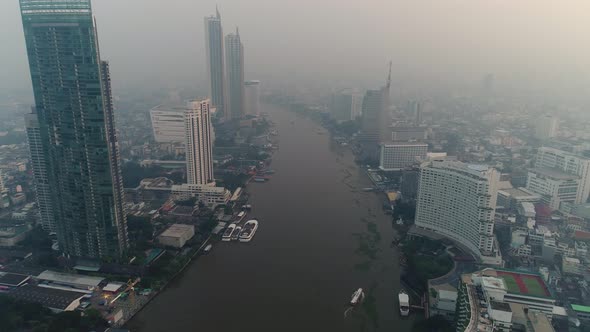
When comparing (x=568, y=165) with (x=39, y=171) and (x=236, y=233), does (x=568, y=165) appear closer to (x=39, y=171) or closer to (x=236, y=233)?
(x=236, y=233)

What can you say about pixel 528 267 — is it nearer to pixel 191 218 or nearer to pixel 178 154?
pixel 191 218

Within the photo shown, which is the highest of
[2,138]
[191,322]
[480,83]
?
[480,83]

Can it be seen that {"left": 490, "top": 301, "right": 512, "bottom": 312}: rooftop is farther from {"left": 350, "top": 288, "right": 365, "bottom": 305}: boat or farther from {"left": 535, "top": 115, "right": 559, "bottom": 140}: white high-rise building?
{"left": 535, "top": 115, "right": 559, "bottom": 140}: white high-rise building

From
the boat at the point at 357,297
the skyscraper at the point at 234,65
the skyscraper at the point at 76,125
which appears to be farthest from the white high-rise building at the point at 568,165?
the skyscraper at the point at 234,65

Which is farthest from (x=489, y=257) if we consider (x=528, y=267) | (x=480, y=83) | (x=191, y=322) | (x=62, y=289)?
(x=480, y=83)

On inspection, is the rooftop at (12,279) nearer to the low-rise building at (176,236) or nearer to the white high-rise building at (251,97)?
the low-rise building at (176,236)

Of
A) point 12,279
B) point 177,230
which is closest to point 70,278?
point 12,279
